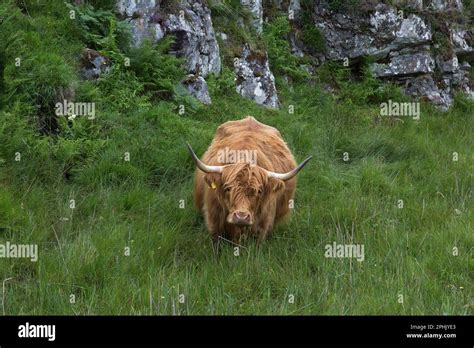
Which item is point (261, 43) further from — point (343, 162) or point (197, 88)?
point (343, 162)

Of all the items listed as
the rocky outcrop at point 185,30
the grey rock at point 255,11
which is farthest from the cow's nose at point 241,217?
the grey rock at point 255,11

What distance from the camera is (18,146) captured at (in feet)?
21.9

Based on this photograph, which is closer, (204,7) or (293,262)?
(293,262)

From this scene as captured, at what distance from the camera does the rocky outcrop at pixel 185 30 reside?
9.29 meters

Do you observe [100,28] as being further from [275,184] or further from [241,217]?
[241,217]

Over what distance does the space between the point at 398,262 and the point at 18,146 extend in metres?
4.25

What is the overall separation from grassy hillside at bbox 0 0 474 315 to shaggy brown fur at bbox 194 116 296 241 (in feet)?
0.70

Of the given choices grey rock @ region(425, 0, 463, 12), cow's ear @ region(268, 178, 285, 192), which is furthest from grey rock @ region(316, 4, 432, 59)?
cow's ear @ region(268, 178, 285, 192)

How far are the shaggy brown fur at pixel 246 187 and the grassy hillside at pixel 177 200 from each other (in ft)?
0.70

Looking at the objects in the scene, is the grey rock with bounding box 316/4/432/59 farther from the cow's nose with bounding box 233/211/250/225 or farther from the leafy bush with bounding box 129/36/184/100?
the cow's nose with bounding box 233/211/250/225

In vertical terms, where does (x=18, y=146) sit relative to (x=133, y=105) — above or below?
below

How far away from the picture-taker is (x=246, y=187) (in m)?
5.55

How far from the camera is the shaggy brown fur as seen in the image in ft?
18.3

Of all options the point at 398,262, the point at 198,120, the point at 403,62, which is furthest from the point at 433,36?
the point at 398,262
